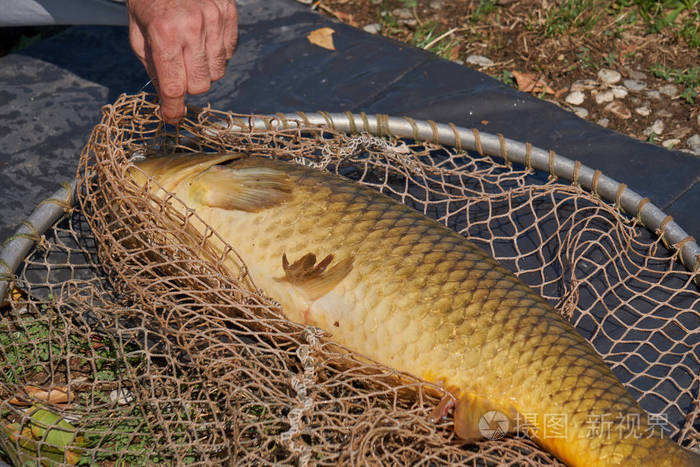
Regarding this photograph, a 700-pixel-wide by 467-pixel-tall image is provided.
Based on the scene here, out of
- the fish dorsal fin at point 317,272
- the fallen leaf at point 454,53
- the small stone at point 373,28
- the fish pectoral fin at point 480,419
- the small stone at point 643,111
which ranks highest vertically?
the fish dorsal fin at point 317,272

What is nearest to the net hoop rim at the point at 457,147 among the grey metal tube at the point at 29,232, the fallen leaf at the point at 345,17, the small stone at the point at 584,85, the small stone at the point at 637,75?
the grey metal tube at the point at 29,232

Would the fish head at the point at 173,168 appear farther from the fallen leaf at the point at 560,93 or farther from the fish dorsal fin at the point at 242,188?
the fallen leaf at the point at 560,93

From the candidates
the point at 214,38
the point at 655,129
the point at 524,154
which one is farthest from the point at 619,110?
the point at 214,38

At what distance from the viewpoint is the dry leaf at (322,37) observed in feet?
13.7

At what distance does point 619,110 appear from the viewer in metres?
4.35

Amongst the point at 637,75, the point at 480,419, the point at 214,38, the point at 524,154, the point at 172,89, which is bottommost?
the point at 637,75

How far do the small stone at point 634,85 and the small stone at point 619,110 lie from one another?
210 millimetres

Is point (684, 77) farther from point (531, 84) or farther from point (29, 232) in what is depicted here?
point (29, 232)

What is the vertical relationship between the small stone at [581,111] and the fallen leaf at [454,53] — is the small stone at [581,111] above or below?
below

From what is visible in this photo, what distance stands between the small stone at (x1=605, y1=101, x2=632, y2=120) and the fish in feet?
8.28

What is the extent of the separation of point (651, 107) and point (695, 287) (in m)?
1.93

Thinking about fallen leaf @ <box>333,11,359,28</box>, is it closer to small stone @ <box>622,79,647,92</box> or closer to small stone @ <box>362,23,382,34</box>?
small stone @ <box>362,23,382,34</box>

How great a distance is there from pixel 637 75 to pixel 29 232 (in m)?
3.95

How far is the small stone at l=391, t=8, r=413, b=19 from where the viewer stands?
5199 millimetres
